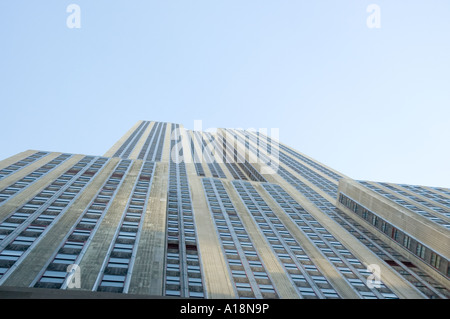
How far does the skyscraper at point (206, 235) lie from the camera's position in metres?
40.6

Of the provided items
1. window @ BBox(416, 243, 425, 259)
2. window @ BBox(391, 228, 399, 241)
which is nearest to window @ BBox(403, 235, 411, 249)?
window @ BBox(416, 243, 425, 259)

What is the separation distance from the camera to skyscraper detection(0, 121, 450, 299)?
133 feet

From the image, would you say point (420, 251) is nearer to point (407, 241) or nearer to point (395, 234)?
point (407, 241)

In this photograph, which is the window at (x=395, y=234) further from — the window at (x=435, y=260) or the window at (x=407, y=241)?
the window at (x=435, y=260)

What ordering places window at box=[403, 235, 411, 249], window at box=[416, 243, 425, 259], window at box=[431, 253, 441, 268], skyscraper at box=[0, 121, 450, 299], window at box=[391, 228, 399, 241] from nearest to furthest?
skyscraper at box=[0, 121, 450, 299]
window at box=[431, 253, 441, 268]
window at box=[416, 243, 425, 259]
window at box=[403, 235, 411, 249]
window at box=[391, 228, 399, 241]

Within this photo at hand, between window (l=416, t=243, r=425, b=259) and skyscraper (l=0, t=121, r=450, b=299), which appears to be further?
window (l=416, t=243, r=425, b=259)

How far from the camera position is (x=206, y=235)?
58.0m

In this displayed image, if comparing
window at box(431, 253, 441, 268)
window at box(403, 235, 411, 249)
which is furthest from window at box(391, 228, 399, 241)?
window at box(431, 253, 441, 268)

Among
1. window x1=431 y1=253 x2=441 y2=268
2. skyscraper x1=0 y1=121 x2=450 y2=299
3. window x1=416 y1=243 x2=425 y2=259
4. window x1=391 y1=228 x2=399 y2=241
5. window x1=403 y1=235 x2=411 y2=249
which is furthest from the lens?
window x1=391 y1=228 x2=399 y2=241

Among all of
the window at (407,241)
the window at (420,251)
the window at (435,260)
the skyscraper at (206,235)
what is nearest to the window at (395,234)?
the skyscraper at (206,235)

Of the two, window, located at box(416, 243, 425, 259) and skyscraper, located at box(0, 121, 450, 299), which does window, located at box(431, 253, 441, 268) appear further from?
window, located at box(416, 243, 425, 259)

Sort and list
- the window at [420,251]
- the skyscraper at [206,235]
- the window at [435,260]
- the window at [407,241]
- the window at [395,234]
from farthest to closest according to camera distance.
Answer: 1. the window at [395,234]
2. the window at [407,241]
3. the window at [420,251]
4. the window at [435,260]
5. the skyscraper at [206,235]

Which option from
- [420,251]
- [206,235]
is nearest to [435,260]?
[420,251]
